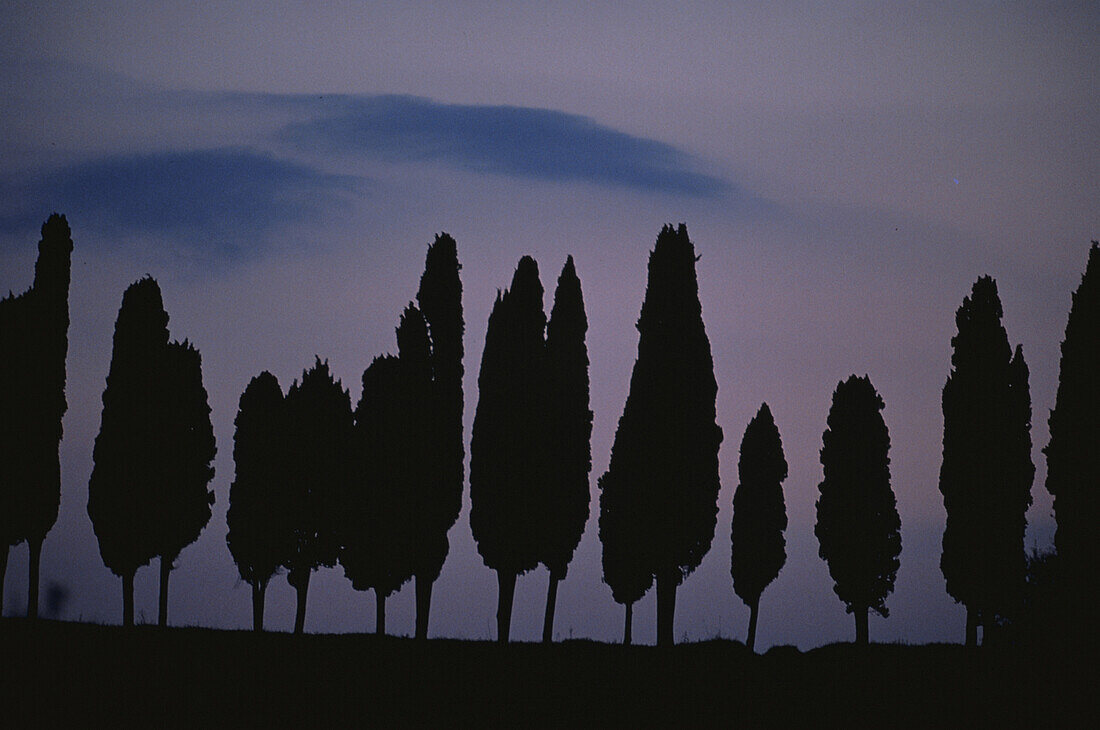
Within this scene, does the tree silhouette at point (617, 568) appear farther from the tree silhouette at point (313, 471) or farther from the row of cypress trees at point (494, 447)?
the tree silhouette at point (313, 471)

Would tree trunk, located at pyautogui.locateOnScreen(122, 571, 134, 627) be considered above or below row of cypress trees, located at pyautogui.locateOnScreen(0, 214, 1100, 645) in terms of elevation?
below

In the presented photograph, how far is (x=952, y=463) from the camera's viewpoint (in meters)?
40.2

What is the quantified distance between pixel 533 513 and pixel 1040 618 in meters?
18.5

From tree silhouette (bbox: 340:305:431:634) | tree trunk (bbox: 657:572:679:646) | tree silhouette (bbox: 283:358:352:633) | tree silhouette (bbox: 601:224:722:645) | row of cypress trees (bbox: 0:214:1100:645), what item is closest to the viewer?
tree trunk (bbox: 657:572:679:646)

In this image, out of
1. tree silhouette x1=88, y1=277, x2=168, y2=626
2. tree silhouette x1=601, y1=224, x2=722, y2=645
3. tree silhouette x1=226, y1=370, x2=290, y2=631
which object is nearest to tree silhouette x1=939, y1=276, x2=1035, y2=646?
tree silhouette x1=601, y1=224, x2=722, y2=645

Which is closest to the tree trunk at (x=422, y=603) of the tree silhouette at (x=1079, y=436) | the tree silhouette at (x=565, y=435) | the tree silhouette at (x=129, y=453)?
the tree silhouette at (x=565, y=435)

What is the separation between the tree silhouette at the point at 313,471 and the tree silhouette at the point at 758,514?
20.7 m

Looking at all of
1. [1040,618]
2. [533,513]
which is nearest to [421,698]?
[533,513]

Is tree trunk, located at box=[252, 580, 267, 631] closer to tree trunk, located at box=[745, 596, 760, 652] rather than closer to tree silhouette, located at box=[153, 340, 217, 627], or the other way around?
tree silhouette, located at box=[153, 340, 217, 627]

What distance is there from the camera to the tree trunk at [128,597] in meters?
37.0

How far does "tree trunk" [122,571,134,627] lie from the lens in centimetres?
3703

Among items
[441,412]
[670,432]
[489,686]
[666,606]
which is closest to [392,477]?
[441,412]

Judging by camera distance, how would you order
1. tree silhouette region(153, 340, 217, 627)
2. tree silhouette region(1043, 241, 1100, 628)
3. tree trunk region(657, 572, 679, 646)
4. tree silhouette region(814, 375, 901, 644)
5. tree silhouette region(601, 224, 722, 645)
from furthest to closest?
tree silhouette region(814, 375, 901, 644)
tree silhouette region(153, 340, 217, 627)
tree silhouette region(601, 224, 722, 645)
tree trunk region(657, 572, 679, 646)
tree silhouette region(1043, 241, 1100, 628)

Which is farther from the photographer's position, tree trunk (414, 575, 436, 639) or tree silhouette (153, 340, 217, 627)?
tree silhouette (153, 340, 217, 627)
